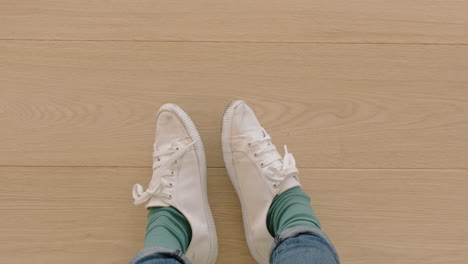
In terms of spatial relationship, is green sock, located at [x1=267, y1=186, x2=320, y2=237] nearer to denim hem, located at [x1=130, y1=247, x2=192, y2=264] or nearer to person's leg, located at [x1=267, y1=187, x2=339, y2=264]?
person's leg, located at [x1=267, y1=187, x2=339, y2=264]

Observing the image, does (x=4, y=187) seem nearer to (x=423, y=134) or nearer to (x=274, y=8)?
(x=274, y=8)

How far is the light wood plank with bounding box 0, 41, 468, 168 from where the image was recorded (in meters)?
0.85

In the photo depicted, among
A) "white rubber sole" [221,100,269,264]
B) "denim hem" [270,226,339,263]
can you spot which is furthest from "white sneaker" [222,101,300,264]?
"denim hem" [270,226,339,263]

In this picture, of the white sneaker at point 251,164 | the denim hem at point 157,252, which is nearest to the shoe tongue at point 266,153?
the white sneaker at point 251,164

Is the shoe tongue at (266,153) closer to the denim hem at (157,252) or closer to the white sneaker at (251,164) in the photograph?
the white sneaker at (251,164)

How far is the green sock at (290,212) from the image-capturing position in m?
0.72

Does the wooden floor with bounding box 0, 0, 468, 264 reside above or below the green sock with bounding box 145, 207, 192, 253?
above

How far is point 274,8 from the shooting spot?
878 mm

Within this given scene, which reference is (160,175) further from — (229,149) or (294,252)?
(294,252)

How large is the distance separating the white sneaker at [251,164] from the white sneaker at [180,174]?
0.22 feet

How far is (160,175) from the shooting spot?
0.81 metres

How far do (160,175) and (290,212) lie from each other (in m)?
0.27

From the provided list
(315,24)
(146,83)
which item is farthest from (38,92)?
(315,24)

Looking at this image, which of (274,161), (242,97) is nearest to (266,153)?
(274,161)
